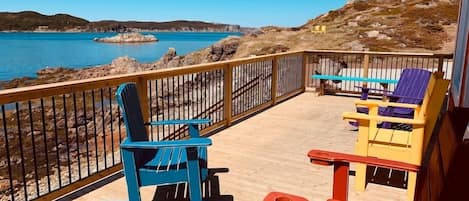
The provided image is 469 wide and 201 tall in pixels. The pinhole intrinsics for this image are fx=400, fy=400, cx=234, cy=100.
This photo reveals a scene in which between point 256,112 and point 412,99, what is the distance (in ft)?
8.86

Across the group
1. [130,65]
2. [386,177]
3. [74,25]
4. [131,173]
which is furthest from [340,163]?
[74,25]

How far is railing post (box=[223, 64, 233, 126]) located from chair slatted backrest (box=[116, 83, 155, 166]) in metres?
2.49

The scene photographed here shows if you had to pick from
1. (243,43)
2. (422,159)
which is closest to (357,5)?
(243,43)

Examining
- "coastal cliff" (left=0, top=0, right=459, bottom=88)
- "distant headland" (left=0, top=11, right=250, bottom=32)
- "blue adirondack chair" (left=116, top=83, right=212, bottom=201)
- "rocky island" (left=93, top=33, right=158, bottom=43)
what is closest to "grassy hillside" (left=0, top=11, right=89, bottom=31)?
"distant headland" (left=0, top=11, right=250, bottom=32)

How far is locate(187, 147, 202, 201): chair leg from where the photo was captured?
263cm

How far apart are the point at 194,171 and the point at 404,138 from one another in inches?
79.9

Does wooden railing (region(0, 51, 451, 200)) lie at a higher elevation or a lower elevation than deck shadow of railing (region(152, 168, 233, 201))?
higher

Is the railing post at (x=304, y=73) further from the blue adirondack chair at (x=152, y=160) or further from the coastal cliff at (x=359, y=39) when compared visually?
the coastal cliff at (x=359, y=39)

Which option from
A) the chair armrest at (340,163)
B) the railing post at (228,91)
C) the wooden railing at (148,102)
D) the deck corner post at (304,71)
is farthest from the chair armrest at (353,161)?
the deck corner post at (304,71)

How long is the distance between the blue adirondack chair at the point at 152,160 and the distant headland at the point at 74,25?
9484cm

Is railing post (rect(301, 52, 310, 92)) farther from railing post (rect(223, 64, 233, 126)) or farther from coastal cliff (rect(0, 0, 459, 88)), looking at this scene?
coastal cliff (rect(0, 0, 459, 88))

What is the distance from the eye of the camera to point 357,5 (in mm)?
39094

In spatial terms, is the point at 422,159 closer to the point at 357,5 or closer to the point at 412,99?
the point at 412,99

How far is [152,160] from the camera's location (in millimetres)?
2910
